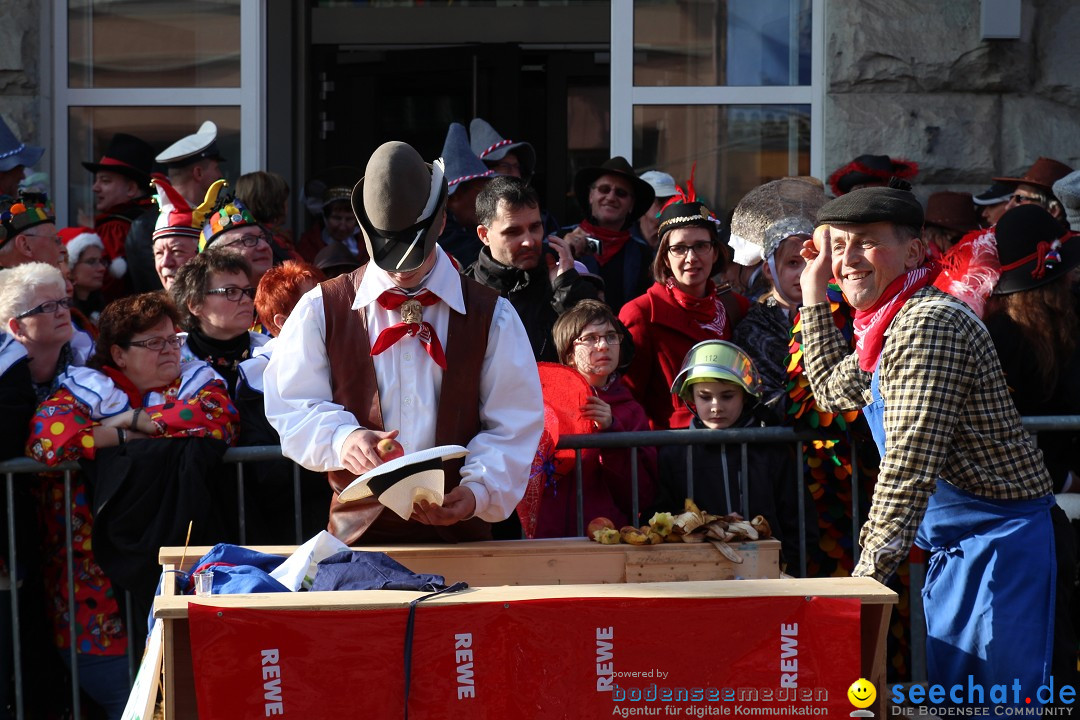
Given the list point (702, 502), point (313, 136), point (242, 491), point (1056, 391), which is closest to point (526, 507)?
point (702, 502)

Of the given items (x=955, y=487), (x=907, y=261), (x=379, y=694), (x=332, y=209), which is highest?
(x=332, y=209)

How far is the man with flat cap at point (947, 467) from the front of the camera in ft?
11.6

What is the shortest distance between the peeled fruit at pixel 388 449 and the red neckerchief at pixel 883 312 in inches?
50.0

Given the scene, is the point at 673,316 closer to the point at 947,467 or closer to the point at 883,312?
the point at 883,312

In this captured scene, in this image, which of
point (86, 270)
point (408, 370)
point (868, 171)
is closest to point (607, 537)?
point (408, 370)

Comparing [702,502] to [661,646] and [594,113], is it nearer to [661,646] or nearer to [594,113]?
[661,646]

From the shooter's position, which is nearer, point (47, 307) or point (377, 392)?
point (377, 392)

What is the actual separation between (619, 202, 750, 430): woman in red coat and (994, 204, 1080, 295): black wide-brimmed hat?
1107 mm

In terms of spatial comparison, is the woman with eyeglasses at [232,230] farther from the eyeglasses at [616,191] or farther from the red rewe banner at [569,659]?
the red rewe banner at [569,659]

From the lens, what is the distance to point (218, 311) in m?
5.07

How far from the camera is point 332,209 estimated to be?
7.04 m

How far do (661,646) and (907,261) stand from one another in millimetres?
1316

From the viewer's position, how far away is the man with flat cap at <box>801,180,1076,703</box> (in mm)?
3521

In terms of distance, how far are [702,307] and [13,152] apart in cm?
326
